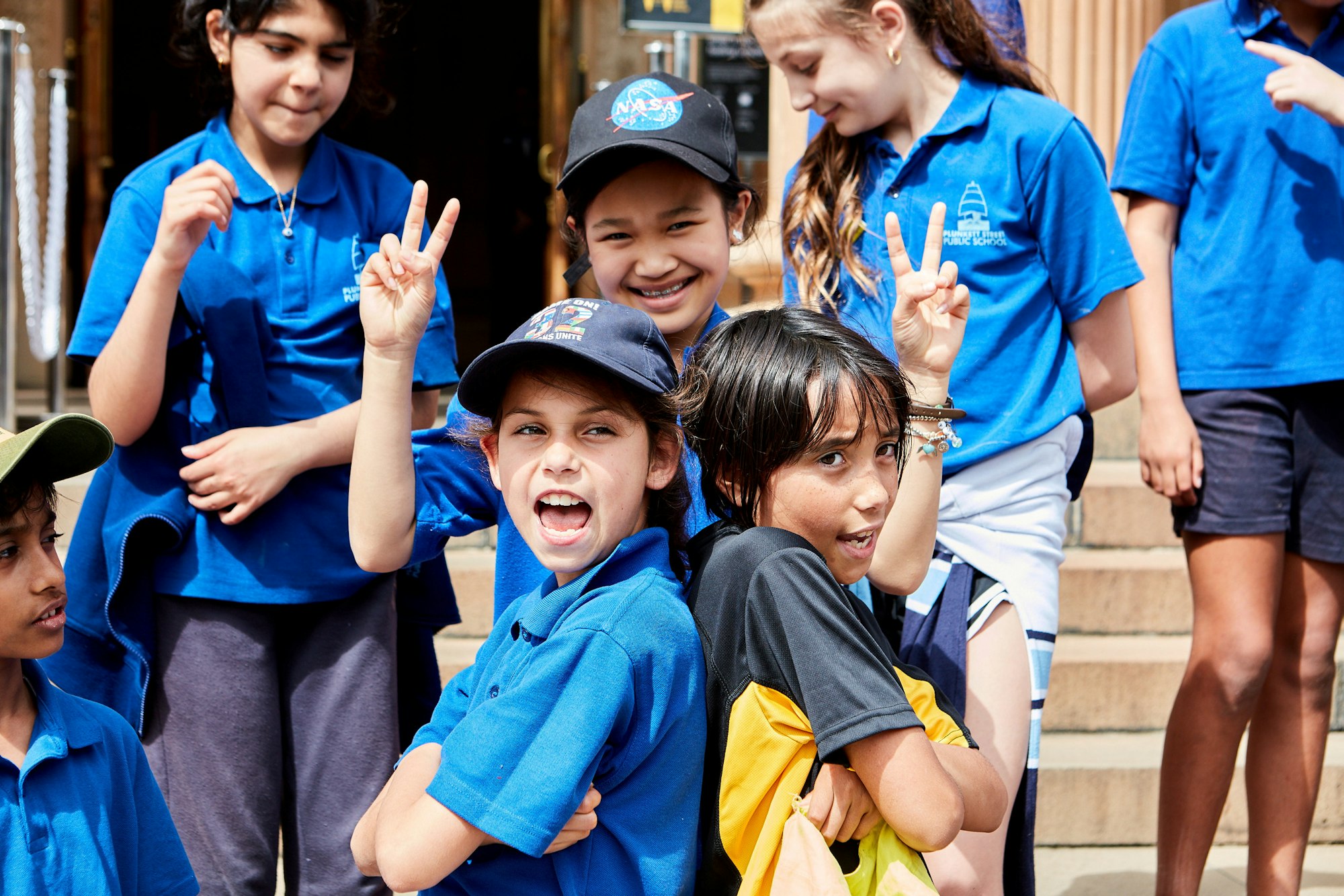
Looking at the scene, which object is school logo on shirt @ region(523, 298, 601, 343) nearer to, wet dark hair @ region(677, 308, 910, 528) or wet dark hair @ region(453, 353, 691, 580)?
wet dark hair @ region(453, 353, 691, 580)

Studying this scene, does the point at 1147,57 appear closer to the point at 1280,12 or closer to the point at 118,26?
the point at 1280,12

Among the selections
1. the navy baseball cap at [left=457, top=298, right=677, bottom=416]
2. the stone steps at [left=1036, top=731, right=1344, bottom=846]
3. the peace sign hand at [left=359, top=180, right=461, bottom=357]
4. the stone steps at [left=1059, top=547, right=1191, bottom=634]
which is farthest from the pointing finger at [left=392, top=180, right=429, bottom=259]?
the stone steps at [left=1059, top=547, right=1191, bottom=634]

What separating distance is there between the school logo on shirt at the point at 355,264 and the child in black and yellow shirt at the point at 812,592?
850mm

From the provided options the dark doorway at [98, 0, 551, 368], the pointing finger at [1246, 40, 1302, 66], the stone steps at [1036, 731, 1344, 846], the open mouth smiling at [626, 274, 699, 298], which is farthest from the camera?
the dark doorway at [98, 0, 551, 368]

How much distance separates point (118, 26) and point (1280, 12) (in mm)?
10212

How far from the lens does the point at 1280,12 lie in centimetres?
282

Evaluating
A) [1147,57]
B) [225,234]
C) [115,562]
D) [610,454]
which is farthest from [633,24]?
[610,454]

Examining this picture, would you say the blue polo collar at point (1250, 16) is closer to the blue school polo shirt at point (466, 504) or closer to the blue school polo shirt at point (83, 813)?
the blue school polo shirt at point (466, 504)

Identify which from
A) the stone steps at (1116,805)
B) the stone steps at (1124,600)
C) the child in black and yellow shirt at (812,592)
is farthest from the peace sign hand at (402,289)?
the stone steps at (1124,600)

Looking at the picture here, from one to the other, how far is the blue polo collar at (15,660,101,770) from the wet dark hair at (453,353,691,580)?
0.67m

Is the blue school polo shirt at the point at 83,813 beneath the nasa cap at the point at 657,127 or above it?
beneath

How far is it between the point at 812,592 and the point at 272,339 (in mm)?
1216

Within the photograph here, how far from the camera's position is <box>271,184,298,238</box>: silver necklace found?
2.37 meters

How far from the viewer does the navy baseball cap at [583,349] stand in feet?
5.30
